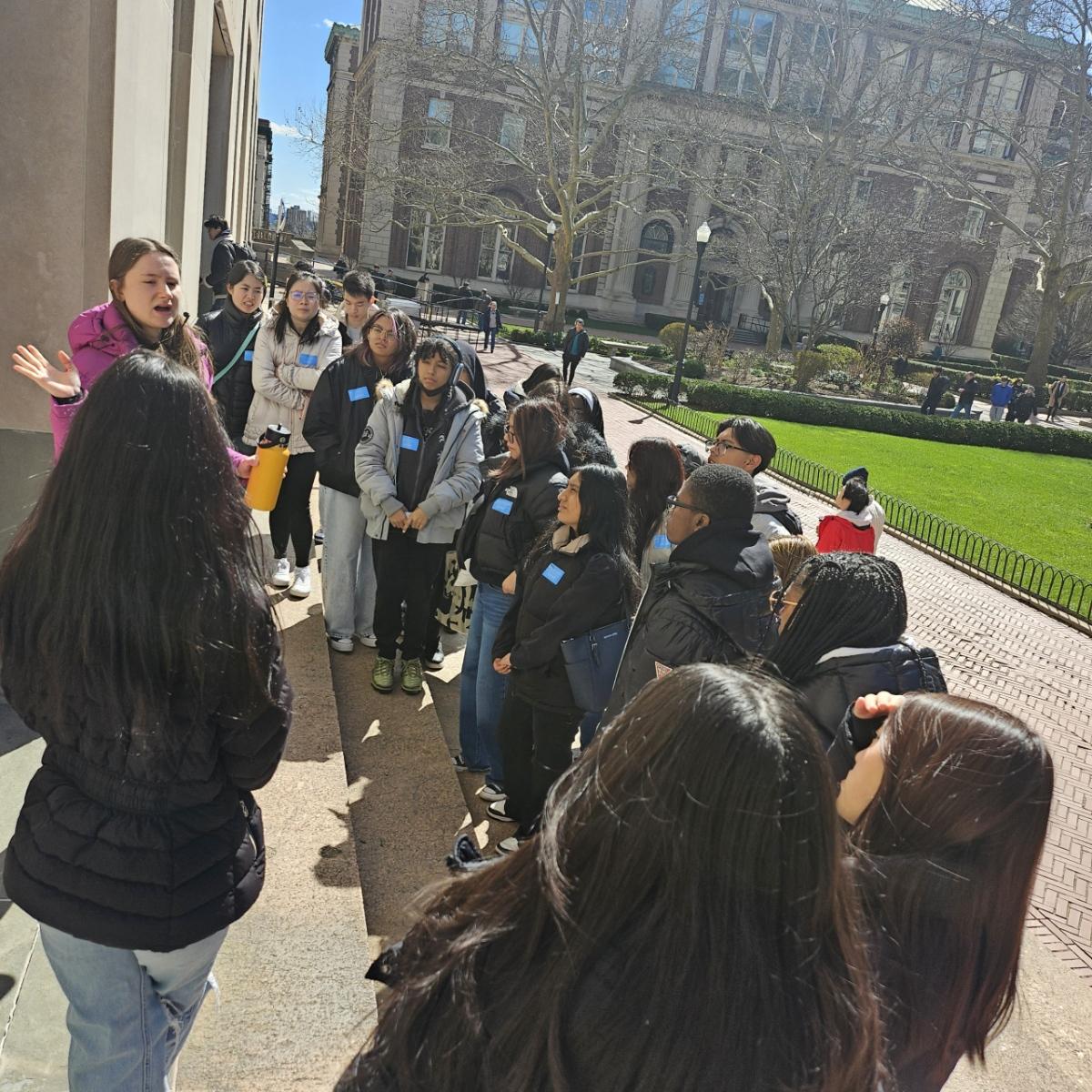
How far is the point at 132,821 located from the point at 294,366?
4.25 metres

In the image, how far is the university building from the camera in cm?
4312

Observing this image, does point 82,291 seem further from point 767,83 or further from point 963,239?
point 963,239

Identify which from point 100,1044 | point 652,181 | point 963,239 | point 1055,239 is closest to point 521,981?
point 100,1044

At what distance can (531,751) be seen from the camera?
168 inches

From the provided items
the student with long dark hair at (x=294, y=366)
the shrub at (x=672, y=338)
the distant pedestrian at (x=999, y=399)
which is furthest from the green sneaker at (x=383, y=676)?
the distant pedestrian at (x=999, y=399)

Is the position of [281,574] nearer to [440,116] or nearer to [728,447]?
[728,447]

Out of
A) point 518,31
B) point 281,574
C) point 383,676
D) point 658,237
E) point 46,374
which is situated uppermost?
point 518,31

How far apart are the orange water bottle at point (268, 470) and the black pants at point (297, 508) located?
1.66 m

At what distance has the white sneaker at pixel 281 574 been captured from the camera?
6.09m

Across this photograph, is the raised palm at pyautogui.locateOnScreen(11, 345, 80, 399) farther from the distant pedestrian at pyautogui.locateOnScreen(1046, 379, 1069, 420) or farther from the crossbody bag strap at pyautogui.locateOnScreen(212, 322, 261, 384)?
the distant pedestrian at pyautogui.locateOnScreen(1046, 379, 1069, 420)

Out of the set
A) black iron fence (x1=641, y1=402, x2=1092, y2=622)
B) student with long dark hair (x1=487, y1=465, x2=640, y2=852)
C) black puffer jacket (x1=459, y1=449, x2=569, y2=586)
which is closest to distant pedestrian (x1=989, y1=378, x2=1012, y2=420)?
black iron fence (x1=641, y1=402, x2=1092, y2=622)

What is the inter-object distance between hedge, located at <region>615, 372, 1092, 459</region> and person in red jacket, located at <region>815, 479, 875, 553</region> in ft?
60.0

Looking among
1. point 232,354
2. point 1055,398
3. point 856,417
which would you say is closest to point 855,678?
point 232,354

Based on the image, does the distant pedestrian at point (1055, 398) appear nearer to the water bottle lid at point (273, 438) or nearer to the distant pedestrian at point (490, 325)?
the distant pedestrian at point (490, 325)
